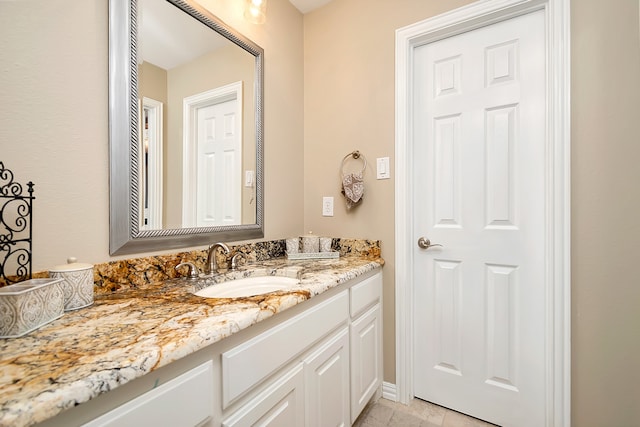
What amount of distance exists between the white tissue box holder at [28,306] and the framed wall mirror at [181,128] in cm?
30

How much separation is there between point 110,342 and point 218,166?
1.01 m

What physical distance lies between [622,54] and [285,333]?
1.75 m

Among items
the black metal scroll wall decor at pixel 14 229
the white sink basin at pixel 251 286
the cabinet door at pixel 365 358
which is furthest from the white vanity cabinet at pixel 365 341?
the black metal scroll wall decor at pixel 14 229

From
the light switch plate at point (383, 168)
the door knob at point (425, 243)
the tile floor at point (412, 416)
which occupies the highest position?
the light switch plate at point (383, 168)

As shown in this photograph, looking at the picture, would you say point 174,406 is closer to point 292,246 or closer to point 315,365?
point 315,365

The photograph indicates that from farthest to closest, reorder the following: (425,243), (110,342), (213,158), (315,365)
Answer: (425,243), (213,158), (315,365), (110,342)

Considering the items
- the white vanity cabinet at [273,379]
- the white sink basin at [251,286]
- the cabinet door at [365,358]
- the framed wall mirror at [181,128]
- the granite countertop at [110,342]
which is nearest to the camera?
the granite countertop at [110,342]

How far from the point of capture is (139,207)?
111cm

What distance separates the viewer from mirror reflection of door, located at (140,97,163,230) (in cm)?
113

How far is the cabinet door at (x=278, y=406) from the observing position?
802 millimetres

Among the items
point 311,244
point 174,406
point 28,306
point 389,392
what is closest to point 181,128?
point 28,306

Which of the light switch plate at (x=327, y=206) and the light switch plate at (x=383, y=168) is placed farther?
the light switch plate at (x=327, y=206)

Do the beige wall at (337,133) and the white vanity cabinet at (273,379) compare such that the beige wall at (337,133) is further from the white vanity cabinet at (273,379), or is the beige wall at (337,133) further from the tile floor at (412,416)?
the white vanity cabinet at (273,379)

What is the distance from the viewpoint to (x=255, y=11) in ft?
5.00
